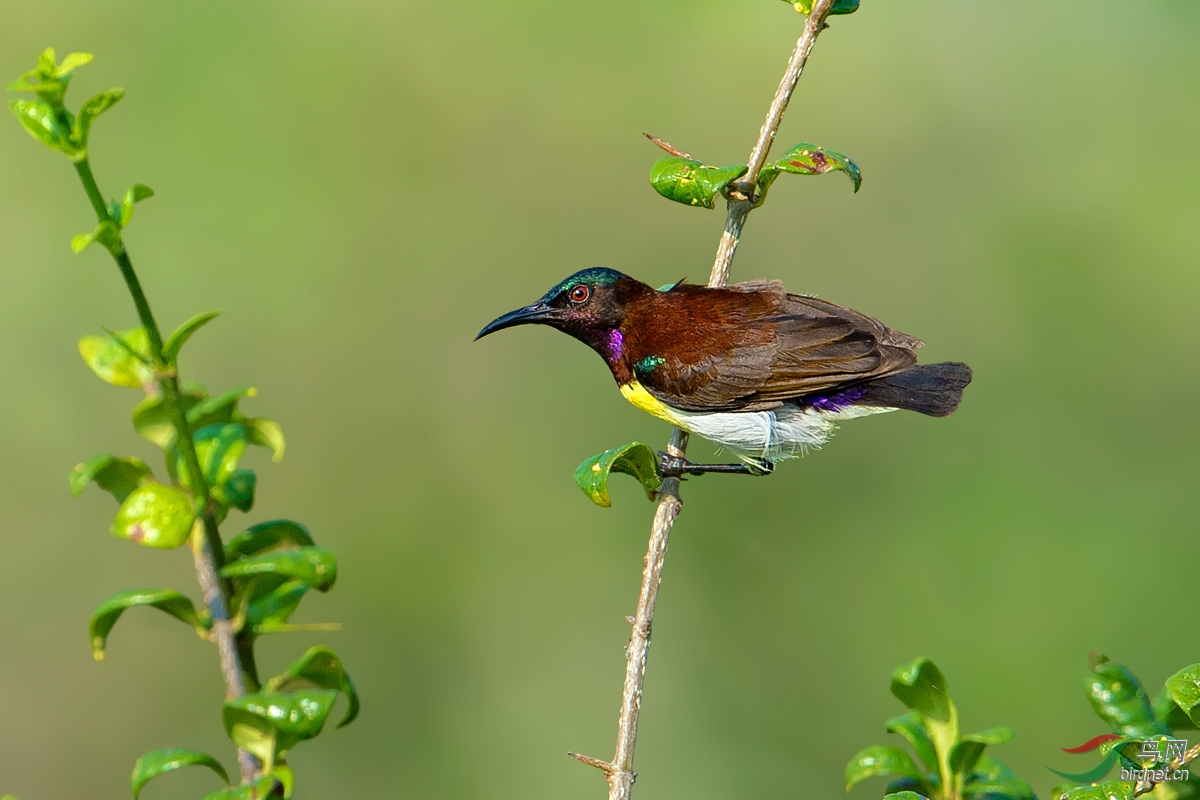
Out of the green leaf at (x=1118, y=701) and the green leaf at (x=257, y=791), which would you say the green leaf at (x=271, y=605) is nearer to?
the green leaf at (x=257, y=791)

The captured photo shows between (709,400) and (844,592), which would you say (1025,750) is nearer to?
(844,592)

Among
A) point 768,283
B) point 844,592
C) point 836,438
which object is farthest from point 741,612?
point 768,283

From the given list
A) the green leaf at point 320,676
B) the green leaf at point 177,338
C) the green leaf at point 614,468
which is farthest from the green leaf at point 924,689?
the green leaf at point 177,338

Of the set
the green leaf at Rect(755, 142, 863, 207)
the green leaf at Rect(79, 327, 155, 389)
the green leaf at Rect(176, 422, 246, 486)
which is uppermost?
the green leaf at Rect(755, 142, 863, 207)

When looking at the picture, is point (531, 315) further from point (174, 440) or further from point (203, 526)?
point (203, 526)

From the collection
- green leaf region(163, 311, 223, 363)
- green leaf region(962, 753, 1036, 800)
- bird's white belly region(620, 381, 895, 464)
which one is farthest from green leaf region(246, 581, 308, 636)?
bird's white belly region(620, 381, 895, 464)

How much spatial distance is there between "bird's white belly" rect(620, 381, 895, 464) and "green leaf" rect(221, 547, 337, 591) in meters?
2.06

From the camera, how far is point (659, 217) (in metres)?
5.92

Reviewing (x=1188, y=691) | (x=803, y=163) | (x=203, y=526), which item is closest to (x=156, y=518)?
(x=203, y=526)

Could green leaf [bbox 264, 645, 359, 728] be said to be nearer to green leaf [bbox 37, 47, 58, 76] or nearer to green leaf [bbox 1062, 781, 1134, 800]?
green leaf [bbox 37, 47, 58, 76]

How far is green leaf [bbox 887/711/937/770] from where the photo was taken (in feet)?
6.10

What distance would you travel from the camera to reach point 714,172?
225 cm

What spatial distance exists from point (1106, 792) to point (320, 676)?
3.66ft

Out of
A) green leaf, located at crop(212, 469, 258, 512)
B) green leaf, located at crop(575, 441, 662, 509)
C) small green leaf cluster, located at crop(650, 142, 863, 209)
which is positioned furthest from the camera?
small green leaf cluster, located at crop(650, 142, 863, 209)
